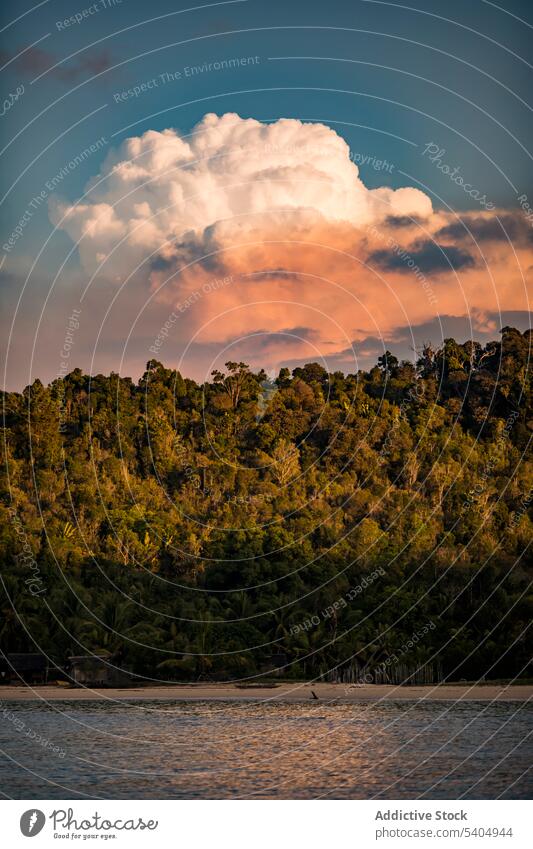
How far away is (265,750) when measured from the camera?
35312mm

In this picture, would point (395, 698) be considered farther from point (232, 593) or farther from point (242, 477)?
point (242, 477)

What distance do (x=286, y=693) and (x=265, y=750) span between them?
23.0 meters

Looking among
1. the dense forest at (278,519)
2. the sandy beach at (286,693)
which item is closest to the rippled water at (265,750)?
the sandy beach at (286,693)

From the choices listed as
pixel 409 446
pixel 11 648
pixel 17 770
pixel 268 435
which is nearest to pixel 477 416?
pixel 409 446

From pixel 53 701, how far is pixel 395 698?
1766 cm

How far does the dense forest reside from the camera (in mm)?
63250

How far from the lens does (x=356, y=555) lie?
2771 inches

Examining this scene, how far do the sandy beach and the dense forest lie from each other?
2.76 meters

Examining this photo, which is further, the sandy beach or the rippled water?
the sandy beach

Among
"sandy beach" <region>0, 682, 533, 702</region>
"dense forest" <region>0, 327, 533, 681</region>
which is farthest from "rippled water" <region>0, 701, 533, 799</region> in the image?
"dense forest" <region>0, 327, 533, 681</region>

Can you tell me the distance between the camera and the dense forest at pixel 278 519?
208ft
